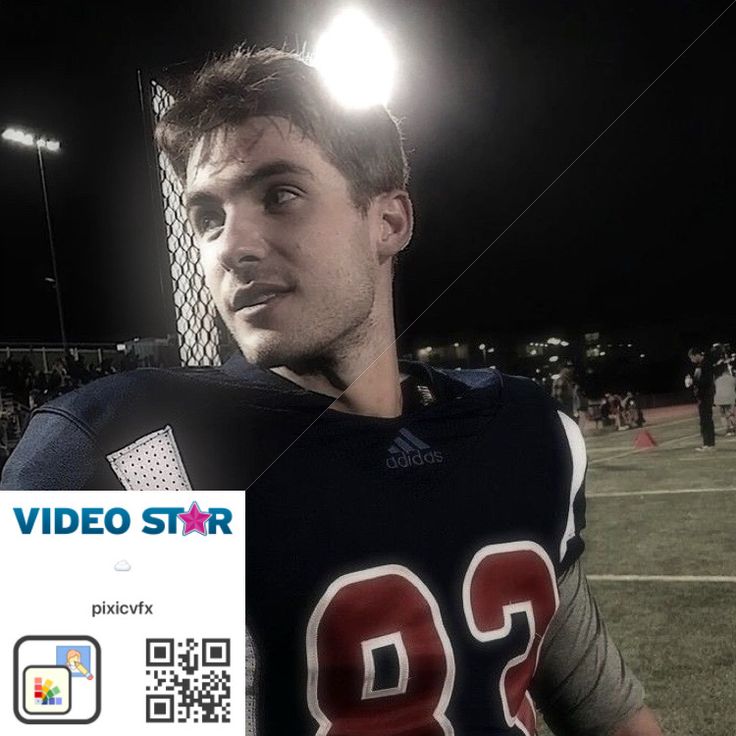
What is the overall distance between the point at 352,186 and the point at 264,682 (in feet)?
1.66

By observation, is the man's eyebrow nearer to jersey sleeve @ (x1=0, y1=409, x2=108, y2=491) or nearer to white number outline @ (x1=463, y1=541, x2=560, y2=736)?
jersey sleeve @ (x1=0, y1=409, x2=108, y2=491)

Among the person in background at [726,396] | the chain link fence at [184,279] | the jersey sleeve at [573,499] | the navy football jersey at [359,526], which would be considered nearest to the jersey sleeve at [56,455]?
the navy football jersey at [359,526]

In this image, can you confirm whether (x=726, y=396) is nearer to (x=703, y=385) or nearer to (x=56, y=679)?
(x=703, y=385)

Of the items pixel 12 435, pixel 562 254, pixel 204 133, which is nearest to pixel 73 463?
pixel 12 435

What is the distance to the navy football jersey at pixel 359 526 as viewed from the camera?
0.71 meters

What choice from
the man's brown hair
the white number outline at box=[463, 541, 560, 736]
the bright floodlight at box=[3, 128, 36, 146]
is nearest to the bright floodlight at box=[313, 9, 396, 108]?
the man's brown hair

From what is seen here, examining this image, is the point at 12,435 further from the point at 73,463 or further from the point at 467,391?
the point at 467,391

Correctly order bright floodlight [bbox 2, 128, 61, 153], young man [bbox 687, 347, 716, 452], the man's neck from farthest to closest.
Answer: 1. young man [bbox 687, 347, 716, 452]
2. bright floodlight [bbox 2, 128, 61, 153]
3. the man's neck

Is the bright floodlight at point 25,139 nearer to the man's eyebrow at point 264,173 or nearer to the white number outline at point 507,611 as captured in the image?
the man's eyebrow at point 264,173

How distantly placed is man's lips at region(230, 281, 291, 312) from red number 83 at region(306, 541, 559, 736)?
295 mm

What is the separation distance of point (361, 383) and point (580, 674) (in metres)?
0.39

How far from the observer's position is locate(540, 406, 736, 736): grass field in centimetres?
122

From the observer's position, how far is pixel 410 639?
730mm

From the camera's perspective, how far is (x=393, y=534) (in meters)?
0.75
